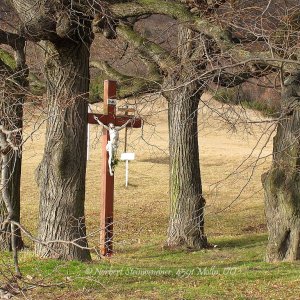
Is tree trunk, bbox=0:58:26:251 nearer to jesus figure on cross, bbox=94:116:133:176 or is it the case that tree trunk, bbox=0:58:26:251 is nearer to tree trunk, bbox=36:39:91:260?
tree trunk, bbox=36:39:91:260

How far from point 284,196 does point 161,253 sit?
3293mm

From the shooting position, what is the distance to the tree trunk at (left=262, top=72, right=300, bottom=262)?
1139 cm

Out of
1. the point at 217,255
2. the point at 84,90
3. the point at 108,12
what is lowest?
the point at 217,255

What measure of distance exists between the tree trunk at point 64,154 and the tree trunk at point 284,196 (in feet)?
9.74

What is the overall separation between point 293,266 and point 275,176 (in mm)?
1398

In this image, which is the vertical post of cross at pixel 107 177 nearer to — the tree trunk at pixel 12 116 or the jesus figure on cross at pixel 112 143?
the jesus figure on cross at pixel 112 143

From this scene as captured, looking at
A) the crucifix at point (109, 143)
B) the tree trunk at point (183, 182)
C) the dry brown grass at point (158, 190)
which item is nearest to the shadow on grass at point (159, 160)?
the dry brown grass at point (158, 190)

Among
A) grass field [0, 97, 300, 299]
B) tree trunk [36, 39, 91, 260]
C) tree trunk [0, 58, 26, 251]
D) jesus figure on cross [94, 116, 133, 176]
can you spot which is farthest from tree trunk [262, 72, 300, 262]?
tree trunk [0, 58, 26, 251]

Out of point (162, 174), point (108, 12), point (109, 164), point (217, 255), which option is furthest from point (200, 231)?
point (162, 174)

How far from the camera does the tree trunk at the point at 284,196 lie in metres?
11.4

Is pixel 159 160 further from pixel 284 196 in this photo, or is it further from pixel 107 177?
pixel 284 196

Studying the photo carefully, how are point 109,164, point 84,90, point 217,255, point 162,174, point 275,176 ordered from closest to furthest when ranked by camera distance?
1. point 84,90
2. point 275,176
3. point 109,164
4. point 217,255
5. point 162,174

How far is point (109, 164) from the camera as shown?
12570 mm

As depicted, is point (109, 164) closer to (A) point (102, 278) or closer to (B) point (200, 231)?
(B) point (200, 231)
